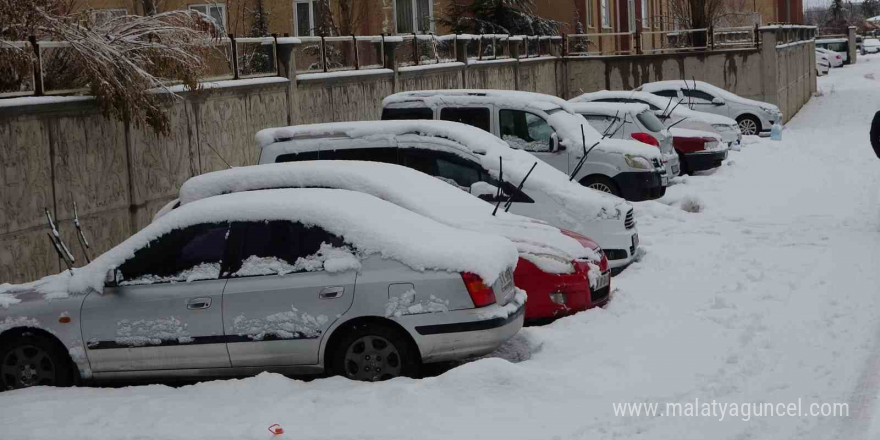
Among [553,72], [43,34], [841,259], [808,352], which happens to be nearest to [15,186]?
[43,34]

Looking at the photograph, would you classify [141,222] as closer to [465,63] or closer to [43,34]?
[43,34]

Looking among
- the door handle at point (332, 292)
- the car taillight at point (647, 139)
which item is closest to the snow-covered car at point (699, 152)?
the car taillight at point (647, 139)

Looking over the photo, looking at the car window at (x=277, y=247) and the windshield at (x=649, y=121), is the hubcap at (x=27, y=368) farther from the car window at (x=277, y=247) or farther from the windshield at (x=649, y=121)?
the windshield at (x=649, y=121)

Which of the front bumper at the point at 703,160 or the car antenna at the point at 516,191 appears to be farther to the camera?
the front bumper at the point at 703,160

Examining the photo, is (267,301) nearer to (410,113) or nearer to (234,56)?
(234,56)

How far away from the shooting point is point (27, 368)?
879cm

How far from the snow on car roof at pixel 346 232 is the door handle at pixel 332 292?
1.09 feet

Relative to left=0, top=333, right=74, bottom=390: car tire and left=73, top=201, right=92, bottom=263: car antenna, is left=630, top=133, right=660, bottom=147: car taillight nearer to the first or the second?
left=73, top=201, right=92, bottom=263: car antenna

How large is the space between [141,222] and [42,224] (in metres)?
1.97

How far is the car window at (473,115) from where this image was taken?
54.3 ft

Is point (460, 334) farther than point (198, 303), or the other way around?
point (198, 303)

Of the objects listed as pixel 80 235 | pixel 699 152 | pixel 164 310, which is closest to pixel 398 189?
pixel 164 310

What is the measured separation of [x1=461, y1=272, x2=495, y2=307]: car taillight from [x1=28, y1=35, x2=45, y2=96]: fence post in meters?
5.65

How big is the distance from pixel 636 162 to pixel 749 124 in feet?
48.1
